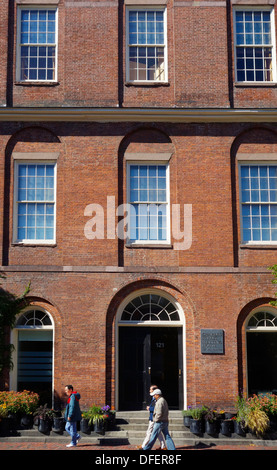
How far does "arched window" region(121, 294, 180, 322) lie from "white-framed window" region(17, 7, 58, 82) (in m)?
7.30

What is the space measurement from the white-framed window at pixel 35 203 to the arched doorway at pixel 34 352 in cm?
223

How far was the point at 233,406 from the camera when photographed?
16891mm

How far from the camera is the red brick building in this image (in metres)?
17.4

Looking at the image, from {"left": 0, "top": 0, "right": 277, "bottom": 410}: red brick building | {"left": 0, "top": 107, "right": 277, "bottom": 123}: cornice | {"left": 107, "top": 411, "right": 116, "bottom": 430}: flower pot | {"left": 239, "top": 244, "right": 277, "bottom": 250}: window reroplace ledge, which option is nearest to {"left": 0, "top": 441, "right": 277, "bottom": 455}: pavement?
{"left": 107, "top": 411, "right": 116, "bottom": 430}: flower pot

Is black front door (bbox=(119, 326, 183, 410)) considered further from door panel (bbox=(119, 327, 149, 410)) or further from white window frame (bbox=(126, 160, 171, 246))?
white window frame (bbox=(126, 160, 171, 246))

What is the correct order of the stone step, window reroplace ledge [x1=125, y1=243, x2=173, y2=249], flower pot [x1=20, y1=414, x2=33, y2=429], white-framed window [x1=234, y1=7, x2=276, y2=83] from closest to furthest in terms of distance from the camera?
the stone step < flower pot [x1=20, y1=414, x2=33, y2=429] < window reroplace ledge [x1=125, y1=243, x2=173, y2=249] < white-framed window [x1=234, y1=7, x2=276, y2=83]

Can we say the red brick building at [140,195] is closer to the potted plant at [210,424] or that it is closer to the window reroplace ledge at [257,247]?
the window reroplace ledge at [257,247]

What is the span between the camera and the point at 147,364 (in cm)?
1756

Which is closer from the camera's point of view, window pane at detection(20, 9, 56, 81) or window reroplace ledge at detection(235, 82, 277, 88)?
window reroplace ledge at detection(235, 82, 277, 88)

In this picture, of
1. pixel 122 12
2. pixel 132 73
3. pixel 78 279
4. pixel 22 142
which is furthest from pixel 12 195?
pixel 122 12
